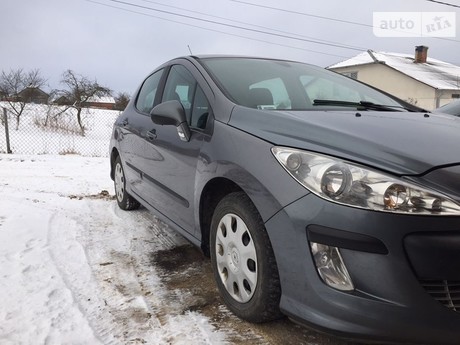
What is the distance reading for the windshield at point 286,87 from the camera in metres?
2.60

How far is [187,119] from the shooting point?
274 cm

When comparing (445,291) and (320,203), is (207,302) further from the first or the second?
(445,291)

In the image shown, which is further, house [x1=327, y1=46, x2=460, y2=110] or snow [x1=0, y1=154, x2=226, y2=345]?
house [x1=327, y1=46, x2=460, y2=110]

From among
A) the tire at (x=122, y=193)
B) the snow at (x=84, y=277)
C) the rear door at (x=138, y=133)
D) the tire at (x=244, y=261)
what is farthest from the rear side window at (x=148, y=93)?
the tire at (x=244, y=261)

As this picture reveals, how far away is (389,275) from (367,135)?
0.66 m

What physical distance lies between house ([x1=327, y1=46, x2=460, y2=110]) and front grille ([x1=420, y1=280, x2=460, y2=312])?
962 inches

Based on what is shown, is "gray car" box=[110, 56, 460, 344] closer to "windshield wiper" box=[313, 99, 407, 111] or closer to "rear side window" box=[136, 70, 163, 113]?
"windshield wiper" box=[313, 99, 407, 111]

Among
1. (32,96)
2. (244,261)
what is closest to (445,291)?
(244,261)

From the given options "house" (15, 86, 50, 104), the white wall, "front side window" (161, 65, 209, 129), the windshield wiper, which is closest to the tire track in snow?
"front side window" (161, 65, 209, 129)

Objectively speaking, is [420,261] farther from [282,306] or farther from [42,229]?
[42,229]

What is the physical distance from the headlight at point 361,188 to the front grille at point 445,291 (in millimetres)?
270

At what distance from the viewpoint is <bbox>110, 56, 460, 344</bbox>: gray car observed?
151 cm

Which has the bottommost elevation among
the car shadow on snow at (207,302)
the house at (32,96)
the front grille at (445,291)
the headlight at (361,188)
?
the car shadow on snow at (207,302)

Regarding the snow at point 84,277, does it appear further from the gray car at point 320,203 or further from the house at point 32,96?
the house at point 32,96
